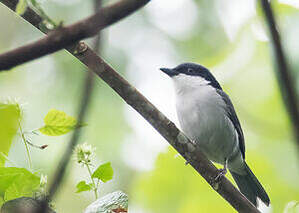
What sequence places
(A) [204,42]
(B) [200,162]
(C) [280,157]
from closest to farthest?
(B) [200,162]
(C) [280,157]
(A) [204,42]

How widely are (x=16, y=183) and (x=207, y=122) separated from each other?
10.2 ft

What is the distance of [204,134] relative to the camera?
4.61 meters

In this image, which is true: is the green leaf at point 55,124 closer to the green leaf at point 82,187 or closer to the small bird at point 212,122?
the green leaf at point 82,187

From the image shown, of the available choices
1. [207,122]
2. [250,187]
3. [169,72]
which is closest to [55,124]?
[207,122]

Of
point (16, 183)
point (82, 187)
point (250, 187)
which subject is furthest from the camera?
point (250, 187)

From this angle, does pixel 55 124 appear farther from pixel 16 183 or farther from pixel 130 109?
pixel 130 109

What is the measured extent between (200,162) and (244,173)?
8.04 feet

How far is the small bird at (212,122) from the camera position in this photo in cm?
466

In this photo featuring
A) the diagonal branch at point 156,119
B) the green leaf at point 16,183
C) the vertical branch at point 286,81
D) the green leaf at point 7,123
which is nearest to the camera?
the vertical branch at point 286,81

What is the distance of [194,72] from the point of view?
5.27 m

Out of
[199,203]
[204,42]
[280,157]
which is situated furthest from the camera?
[204,42]

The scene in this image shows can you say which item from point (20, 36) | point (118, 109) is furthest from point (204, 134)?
point (20, 36)

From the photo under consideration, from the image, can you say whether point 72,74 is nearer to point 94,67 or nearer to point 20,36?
point 20,36

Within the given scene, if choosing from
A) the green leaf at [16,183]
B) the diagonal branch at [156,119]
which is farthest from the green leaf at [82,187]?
the diagonal branch at [156,119]
